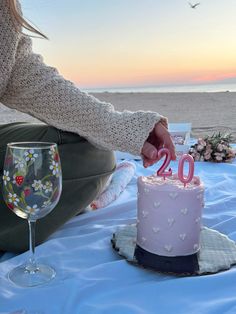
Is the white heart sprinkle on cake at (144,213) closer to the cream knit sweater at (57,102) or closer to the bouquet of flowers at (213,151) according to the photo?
the cream knit sweater at (57,102)

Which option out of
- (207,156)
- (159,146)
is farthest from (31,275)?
(207,156)

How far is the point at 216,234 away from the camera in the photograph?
1062 mm

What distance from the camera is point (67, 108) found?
1145mm

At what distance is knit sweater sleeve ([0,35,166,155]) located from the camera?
105cm

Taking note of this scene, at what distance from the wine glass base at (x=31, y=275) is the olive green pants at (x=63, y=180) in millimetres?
145

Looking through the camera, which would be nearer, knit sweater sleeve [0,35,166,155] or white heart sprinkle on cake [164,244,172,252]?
white heart sprinkle on cake [164,244,172,252]

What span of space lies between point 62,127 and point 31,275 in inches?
17.0

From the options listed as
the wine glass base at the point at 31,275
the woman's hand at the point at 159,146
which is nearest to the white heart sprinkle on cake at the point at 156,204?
the woman's hand at the point at 159,146

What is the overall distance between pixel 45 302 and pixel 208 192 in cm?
95

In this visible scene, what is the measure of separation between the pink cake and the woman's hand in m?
0.10

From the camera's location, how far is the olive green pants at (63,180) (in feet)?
3.46

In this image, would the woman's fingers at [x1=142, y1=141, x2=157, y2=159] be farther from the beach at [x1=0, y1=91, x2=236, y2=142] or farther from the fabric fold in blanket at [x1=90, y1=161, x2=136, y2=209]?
the beach at [x1=0, y1=91, x2=236, y2=142]

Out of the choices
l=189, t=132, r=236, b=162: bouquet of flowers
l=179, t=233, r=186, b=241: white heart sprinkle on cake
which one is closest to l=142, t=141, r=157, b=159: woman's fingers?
l=179, t=233, r=186, b=241: white heart sprinkle on cake

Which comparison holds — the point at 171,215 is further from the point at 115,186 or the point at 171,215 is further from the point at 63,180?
the point at 115,186
